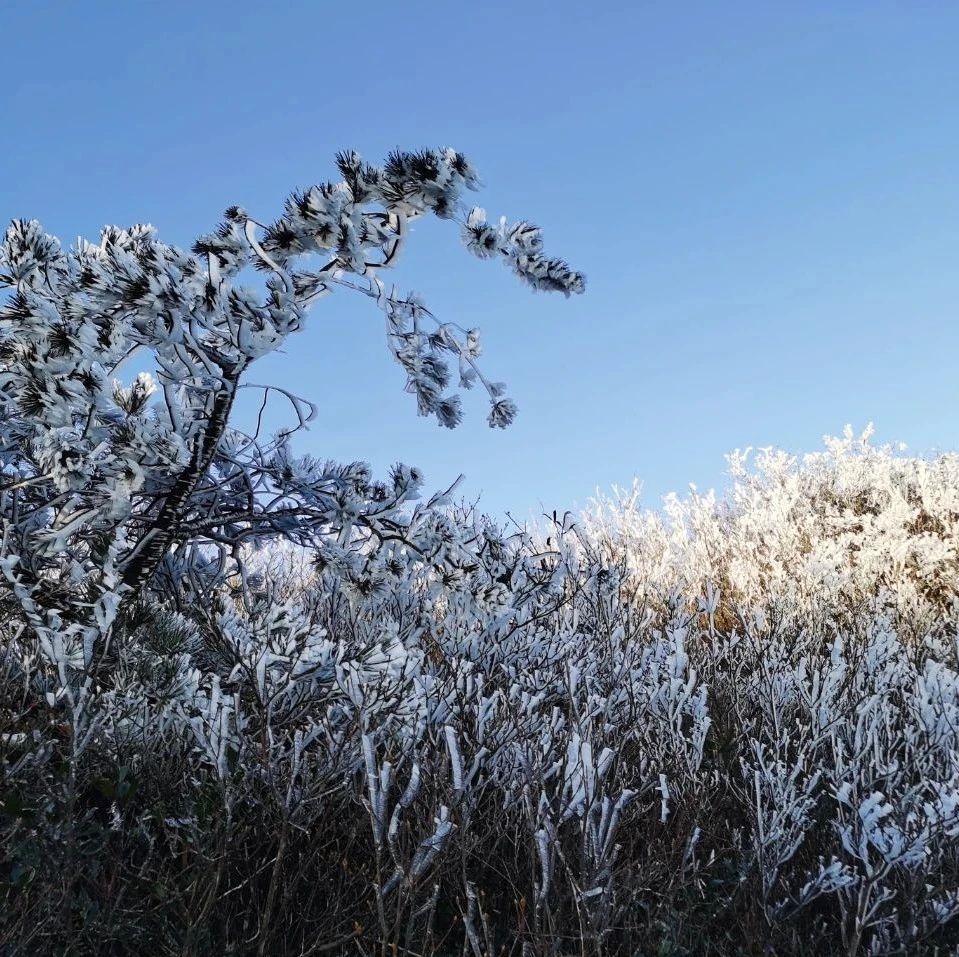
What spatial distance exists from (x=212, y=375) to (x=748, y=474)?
9.75 metres

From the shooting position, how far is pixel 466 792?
119 inches

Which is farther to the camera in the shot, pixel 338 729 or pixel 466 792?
pixel 338 729

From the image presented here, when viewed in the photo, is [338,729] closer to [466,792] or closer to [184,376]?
[466,792]

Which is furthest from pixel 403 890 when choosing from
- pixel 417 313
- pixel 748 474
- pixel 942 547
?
pixel 748 474

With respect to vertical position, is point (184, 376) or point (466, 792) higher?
point (184, 376)

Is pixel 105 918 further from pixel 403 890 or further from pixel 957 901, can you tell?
pixel 957 901

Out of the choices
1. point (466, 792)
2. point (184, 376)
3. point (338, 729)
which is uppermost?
point (184, 376)

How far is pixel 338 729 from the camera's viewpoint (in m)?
3.47

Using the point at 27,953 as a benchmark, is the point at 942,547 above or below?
above

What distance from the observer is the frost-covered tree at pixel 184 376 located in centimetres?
295

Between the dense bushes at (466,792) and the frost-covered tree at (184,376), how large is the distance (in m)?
0.34

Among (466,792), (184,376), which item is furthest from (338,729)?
(184,376)

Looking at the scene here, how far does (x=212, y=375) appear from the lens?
3.18 m

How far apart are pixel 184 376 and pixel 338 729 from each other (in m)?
1.62
